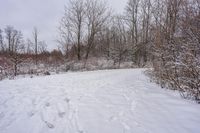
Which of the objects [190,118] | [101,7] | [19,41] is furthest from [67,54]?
[19,41]

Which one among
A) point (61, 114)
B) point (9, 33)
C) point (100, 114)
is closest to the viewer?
point (100, 114)

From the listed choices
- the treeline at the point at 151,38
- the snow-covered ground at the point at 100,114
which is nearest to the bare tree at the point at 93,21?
the treeline at the point at 151,38

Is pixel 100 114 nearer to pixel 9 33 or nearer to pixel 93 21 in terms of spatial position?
pixel 93 21

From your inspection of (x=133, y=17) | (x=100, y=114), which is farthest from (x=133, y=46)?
(x=100, y=114)

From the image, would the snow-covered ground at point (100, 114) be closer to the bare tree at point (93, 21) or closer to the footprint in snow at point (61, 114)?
the footprint in snow at point (61, 114)

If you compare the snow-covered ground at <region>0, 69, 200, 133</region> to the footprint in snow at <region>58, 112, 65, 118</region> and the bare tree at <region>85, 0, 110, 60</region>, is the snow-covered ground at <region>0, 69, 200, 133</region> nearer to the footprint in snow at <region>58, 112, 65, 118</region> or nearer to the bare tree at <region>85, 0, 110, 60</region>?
the footprint in snow at <region>58, 112, 65, 118</region>

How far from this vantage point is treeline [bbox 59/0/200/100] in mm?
5535

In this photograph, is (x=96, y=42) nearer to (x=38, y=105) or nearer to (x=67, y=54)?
(x=67, y=54)

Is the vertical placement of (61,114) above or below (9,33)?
below

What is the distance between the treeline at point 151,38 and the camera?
554 centimetres

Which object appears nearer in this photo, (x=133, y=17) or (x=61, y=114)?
(x=61, y=114)

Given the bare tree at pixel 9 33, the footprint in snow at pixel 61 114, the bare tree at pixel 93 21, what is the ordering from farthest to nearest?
the bare tree at pixel 9 33 < the bare tree at pixel 93 21 < the footprint in snow at pixel 61 114

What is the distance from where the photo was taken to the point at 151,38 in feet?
38.4

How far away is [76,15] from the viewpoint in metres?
25.2
